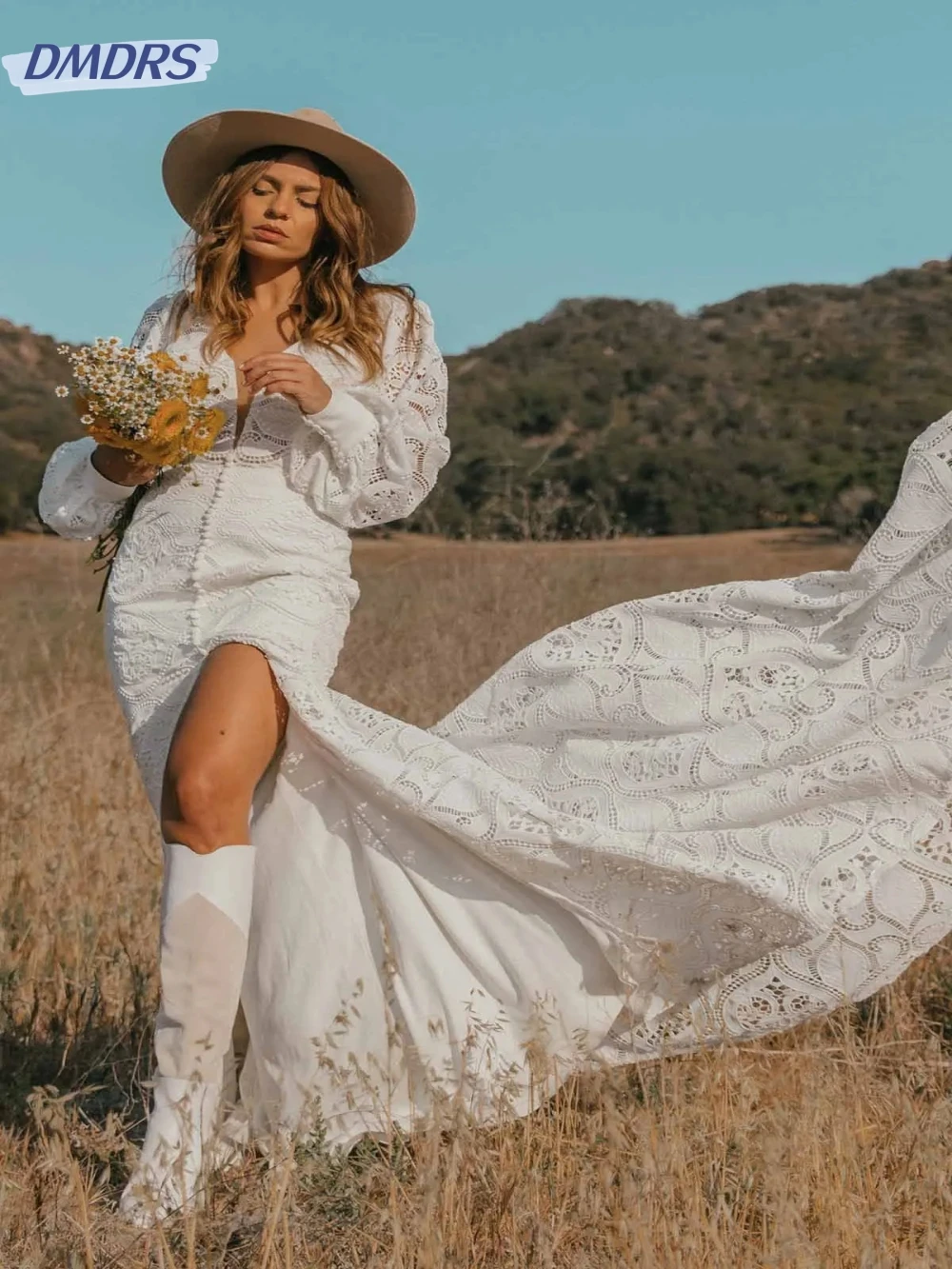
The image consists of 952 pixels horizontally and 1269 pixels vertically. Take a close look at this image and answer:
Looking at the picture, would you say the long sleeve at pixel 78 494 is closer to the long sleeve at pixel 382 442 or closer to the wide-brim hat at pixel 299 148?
the long sleeve at pixel 382 442

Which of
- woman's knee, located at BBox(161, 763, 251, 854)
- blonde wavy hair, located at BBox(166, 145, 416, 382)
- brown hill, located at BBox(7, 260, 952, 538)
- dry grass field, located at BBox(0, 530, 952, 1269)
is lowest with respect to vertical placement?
dry grass field, located at BBox(0, 530, 952, 1269)

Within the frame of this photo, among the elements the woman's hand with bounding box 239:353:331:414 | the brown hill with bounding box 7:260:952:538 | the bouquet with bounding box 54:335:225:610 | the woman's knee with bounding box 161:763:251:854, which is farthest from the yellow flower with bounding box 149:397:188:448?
the brown hill with bounding box 7:260:952:538

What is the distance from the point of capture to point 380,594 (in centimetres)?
1211

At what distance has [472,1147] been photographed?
3127mm

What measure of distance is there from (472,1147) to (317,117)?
93.0 inches

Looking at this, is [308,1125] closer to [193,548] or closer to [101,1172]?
[101,1172]

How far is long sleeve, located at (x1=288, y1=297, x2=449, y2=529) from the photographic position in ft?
12.0

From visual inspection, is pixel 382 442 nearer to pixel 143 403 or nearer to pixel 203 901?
pixel 143 403

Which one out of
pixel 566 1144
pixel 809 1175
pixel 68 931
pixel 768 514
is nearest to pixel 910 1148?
pixel 809 1175

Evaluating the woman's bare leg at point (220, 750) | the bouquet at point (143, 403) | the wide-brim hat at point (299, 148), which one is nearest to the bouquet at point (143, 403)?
the bouquet at point (143, 403)

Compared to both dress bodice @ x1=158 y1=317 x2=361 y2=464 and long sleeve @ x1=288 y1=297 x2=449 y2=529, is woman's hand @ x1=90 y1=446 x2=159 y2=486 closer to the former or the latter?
dress bodice @ x1=158 y1=317 x2=361 y2=464

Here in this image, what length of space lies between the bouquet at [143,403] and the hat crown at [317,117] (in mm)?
697

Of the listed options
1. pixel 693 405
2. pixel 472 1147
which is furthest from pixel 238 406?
pixel 693 405

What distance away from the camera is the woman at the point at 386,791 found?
3.44 meters
